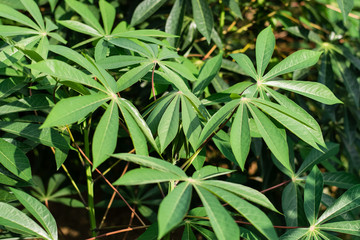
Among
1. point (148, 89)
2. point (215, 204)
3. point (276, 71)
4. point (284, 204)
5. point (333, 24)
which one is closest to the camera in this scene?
point (215, 204)

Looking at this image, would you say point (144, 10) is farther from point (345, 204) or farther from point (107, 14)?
point (345, 204)

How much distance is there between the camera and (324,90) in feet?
2.68

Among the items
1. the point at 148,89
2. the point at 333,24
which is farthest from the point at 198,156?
the point at 333,24

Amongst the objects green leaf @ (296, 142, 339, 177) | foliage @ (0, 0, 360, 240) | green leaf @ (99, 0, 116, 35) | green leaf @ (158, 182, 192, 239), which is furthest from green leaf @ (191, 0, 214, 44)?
green leaf @ (158, 182, 192, 239)

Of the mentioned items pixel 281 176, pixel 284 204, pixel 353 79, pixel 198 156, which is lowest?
pixel 281 176

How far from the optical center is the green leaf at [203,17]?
3.87 ft

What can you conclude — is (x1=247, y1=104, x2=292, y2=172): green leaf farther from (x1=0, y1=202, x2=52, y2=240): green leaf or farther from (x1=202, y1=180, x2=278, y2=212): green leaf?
(x1=0, y1=202, x2=52, y2=240): green leaf

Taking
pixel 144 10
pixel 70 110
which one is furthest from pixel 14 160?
pixel 144 10

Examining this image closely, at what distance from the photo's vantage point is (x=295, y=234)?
0.81 metres

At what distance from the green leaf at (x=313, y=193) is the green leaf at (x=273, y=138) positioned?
233mm

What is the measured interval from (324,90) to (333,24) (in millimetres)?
773

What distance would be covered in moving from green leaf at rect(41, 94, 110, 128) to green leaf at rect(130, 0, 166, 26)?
558mm

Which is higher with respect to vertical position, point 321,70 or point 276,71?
point 276,71

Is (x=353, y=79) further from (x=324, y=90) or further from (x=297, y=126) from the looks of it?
(x=297, y=126)
